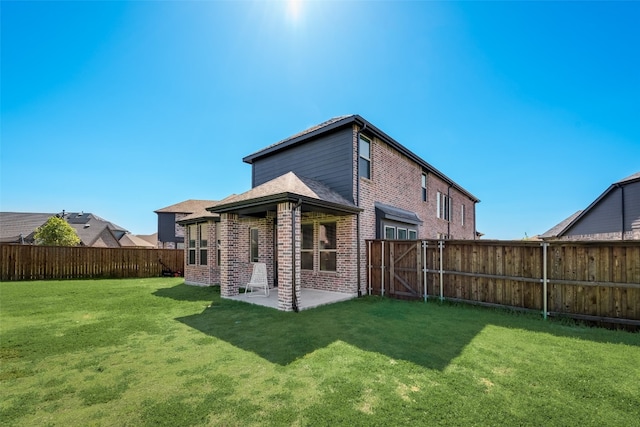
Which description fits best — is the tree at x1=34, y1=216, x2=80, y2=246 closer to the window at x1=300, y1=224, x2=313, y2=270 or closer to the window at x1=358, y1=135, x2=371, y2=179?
the window at x1=300, y1=224, x2=313, y2=270


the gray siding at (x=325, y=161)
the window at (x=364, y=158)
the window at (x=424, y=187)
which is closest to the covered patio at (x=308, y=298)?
the gray siding at (x=325, y=161)

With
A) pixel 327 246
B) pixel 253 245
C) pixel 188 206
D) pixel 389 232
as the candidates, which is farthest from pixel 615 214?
pixel 188 206

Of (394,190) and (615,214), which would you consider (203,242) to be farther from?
(615,214)

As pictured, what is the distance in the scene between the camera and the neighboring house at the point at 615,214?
45.4ft

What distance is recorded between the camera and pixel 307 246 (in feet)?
31.8

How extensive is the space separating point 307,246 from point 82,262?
1294cm

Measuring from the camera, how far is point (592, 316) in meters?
5.55

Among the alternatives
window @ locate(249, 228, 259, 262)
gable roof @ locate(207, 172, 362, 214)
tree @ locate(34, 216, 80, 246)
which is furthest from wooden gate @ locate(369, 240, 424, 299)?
tree @ locate(34, 216, 80, 246)

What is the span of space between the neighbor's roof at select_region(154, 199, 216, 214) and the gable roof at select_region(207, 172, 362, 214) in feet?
74.6

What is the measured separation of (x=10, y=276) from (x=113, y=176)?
7.72 meters

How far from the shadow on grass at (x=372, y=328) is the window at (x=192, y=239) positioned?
5640mm

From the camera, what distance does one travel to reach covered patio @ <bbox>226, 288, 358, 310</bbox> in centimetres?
715

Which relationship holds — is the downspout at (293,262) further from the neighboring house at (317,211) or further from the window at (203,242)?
the window at (203,242)

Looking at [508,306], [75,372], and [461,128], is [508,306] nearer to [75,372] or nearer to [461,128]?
[75,372]
